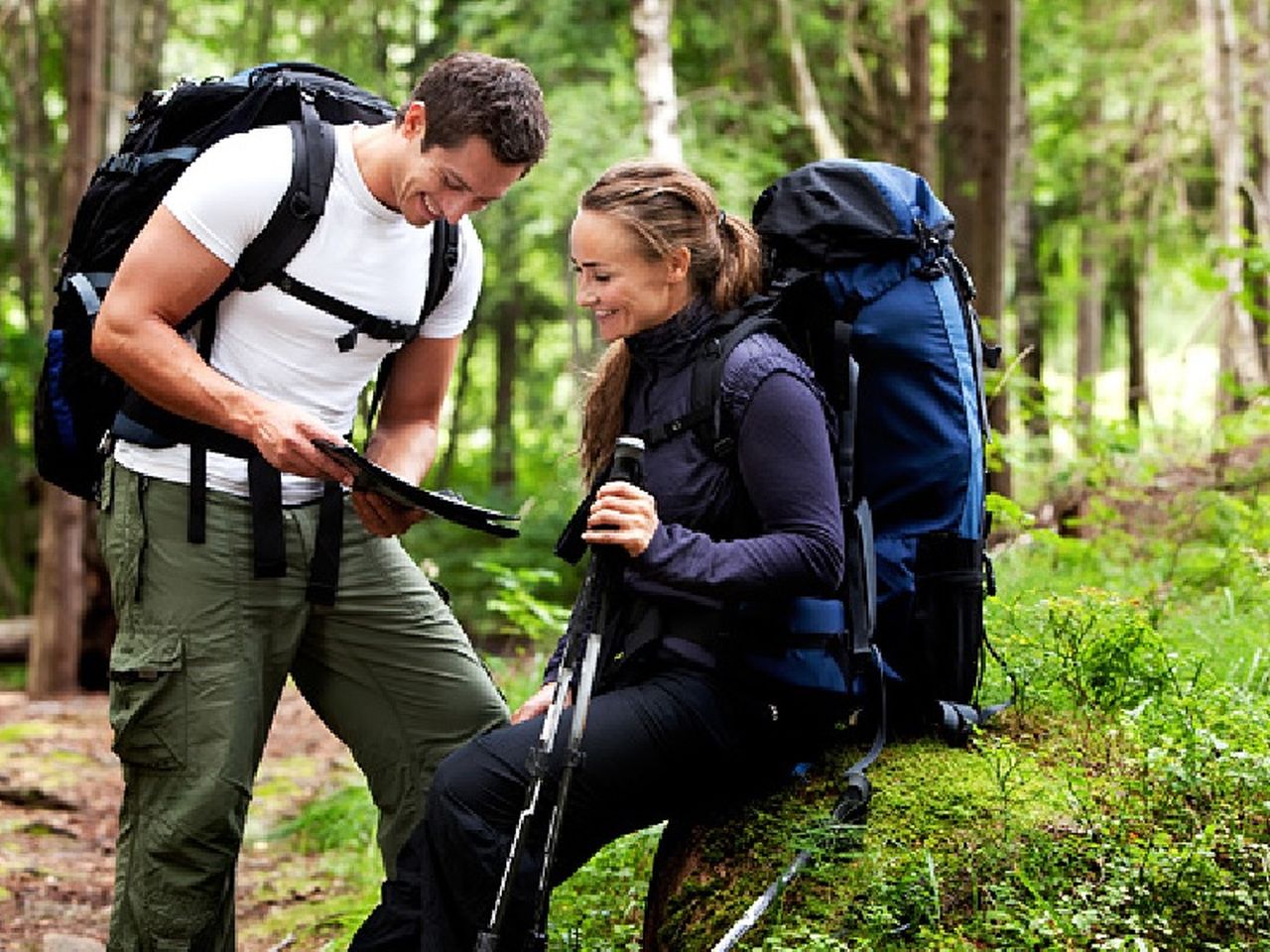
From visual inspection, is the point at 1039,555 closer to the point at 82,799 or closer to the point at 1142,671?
the point at 1142,671

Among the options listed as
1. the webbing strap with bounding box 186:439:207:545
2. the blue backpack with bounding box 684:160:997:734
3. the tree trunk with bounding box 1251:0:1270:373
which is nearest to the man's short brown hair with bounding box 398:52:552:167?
the blue backpack with bounding box 684:160:997:734

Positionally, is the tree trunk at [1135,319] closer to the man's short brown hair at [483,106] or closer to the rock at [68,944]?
the rock at [68,944]

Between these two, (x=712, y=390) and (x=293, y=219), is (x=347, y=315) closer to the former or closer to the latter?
(x=293, y=219)

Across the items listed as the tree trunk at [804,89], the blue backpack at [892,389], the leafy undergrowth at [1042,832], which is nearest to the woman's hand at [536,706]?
the leafy undergrowth at [1042,832]

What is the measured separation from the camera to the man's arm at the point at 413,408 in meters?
4.11

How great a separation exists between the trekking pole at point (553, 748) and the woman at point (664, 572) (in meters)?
0.04

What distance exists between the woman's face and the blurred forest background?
300 cm

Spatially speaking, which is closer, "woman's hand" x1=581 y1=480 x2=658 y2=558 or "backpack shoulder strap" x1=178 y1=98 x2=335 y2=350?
"woman's hand" x1=581 y1=480 x2=658 y2=558

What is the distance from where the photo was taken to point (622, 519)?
10.2 feet

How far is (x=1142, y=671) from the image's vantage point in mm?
4227

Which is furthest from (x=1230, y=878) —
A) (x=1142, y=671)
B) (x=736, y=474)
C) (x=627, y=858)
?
(x=627, y=858)

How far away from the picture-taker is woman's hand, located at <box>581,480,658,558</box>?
3.10 metres

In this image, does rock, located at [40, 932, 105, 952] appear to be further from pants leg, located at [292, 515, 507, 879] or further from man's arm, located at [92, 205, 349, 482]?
man's arm, located at [92, 205, 349, 482]

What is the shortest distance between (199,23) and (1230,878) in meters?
18.0
